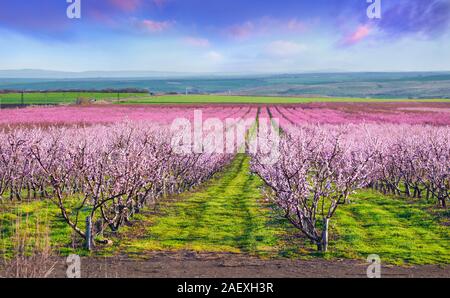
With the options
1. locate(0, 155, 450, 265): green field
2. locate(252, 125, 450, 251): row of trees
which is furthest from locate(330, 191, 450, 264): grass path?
locate(252, 125, 450, 251): row of trees

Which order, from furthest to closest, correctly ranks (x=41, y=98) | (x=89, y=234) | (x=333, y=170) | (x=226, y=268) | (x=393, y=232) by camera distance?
1. (x=41, y=98)
2. (x=393, y=232)
3. (x=333, y=170)
4. (x=89, y=234)
5. (x=226, y=268)

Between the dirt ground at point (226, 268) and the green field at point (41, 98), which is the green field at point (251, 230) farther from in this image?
the green field at point (41, 98)

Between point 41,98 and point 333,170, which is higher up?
point 41,98

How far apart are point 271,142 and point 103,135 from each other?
1574 cm

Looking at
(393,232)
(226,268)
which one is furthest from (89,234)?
(393,232)

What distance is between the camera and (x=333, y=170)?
17781 millimetres

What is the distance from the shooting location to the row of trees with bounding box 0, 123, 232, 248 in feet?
56.1

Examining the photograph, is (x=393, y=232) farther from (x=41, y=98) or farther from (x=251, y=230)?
(x=41, y=98)

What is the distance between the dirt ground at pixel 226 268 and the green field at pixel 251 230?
0.67m

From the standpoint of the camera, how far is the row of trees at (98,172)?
17094mm

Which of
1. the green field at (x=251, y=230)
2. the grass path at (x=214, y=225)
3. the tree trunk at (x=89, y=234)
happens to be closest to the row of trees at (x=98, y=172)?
the tree trunk at (x=89, y=234)

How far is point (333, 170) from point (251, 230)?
4116mm
